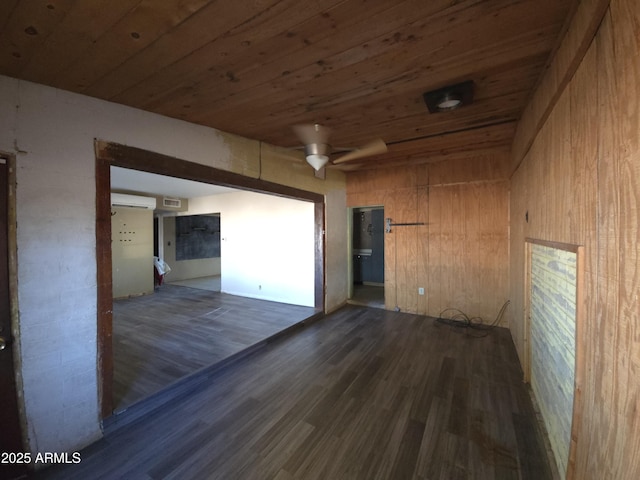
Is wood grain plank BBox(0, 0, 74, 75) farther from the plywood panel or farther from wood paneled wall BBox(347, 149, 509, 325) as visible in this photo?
wood paneled wall BBox(347, 149, 509, 325)

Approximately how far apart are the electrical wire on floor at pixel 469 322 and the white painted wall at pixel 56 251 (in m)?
4.12

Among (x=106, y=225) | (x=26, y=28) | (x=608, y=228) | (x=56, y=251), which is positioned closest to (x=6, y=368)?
(x=56, y=251)

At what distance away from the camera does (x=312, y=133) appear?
2.58 m

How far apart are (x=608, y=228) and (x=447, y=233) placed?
11.0ft

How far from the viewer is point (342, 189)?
15.8 ft

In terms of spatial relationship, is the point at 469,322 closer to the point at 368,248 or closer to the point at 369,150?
the point at 369,150

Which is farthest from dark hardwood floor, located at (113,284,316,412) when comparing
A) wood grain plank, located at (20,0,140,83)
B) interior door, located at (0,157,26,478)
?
wood grain plank, located at (20,0,140,83)

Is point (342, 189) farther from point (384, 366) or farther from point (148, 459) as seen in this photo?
point (148, 459)

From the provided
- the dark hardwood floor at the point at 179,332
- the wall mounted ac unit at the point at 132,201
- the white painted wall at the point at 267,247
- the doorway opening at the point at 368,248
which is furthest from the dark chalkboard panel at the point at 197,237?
the doorway opening at the point at 368,248

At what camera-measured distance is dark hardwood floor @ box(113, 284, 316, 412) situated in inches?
95.4

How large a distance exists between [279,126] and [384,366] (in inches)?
107

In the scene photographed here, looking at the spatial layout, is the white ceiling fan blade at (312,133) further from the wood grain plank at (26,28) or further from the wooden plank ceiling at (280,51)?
the wood grain plank at (26,28)

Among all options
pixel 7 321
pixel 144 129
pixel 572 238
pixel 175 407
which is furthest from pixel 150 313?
pixel 572 238

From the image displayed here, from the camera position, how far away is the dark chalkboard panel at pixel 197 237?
7957mm
